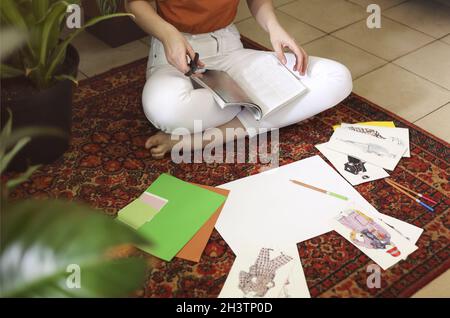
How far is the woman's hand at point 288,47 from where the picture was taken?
65.8 inches

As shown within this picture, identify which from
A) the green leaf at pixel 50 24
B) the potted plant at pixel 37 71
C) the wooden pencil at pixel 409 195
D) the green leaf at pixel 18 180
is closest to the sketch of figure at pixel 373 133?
the wooden pencil at pixel 409 195

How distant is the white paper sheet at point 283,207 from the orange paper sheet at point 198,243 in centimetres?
2

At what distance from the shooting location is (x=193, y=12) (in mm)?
1656

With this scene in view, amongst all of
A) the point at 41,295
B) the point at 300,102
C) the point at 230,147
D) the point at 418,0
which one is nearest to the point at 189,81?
the point at 230,147

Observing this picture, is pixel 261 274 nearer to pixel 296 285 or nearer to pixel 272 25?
pixel 296 285

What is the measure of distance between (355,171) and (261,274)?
479mm

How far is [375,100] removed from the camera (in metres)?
1.91

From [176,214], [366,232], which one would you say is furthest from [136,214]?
[366,232]

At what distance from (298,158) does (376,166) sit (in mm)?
226

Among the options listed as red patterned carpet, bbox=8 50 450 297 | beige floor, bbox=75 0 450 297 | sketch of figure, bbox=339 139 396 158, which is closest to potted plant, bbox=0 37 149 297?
red patterned carpet, bbox=8 50 450 297

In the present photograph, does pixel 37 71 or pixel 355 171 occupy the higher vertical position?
pixel 37 71

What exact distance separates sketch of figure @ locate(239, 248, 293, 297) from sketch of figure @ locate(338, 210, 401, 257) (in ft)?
0.63

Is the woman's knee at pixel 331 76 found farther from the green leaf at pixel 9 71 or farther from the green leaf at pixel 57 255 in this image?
the green leaf at pixel 57 255

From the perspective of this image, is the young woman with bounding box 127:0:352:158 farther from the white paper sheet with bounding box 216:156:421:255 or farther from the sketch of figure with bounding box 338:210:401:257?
the sketch of figure with bounding box 338:210:401:257
